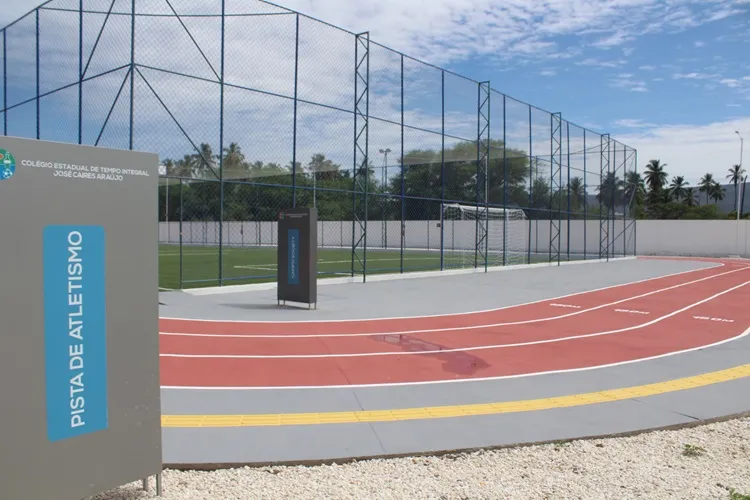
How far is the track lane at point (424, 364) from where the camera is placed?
6.77 metres

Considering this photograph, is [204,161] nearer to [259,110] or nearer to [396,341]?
[259,110]

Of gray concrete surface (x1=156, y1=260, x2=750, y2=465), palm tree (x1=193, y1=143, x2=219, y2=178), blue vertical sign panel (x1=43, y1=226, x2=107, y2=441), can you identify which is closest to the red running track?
gray concrete surface (x1=156, y1=260, x2=750, y2=465)

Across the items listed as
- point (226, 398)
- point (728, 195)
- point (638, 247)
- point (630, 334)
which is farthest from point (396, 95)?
point (728, 195)

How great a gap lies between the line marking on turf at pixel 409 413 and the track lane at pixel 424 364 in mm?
1048

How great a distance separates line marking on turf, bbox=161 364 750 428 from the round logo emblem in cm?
285

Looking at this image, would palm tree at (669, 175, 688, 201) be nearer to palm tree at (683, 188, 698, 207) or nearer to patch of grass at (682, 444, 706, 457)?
palm tree at (683, 188, 698, 207)

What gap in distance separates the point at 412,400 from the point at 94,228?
362 centimetres

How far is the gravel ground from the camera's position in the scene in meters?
3.90

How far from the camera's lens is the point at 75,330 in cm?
327

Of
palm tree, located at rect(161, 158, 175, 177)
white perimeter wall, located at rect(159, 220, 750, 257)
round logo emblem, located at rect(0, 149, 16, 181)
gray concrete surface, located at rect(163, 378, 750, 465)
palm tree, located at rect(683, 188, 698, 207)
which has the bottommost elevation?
gray concrete surface, located at rect(163, 378, 750, 465)

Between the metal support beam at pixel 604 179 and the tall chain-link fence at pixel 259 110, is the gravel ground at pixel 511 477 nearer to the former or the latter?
the tall chain-link fence at pixel 259 110

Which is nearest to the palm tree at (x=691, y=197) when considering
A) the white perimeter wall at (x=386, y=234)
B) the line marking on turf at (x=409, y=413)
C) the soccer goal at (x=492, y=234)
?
the white perimeter wall at (x=386, y=234)

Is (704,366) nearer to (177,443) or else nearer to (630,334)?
(630,334)

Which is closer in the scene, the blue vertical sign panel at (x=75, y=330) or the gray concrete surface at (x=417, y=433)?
the blue vertical sign panel at (x=75, y=330)
